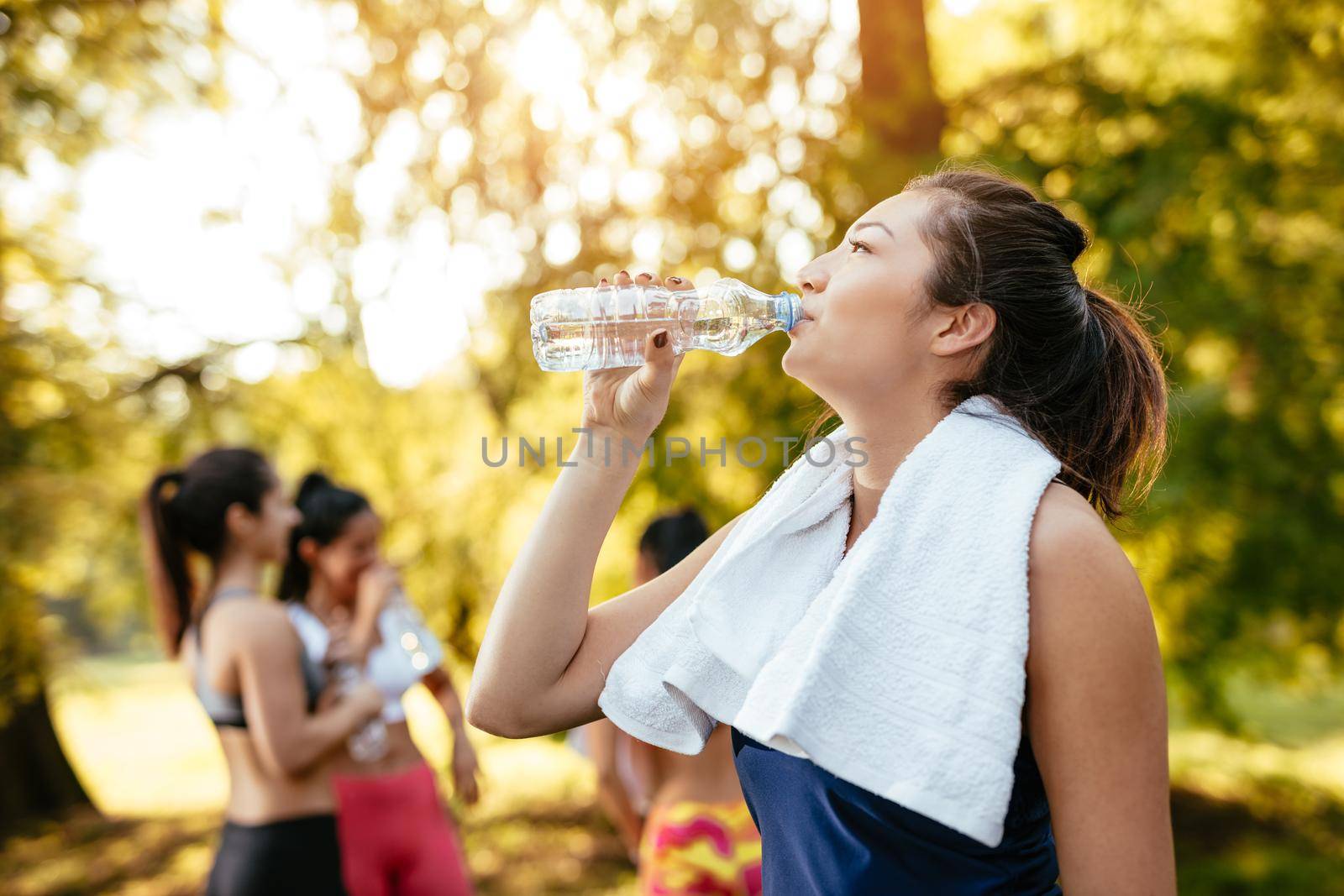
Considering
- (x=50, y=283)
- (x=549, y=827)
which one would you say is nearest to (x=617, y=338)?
(x=50, y=283)

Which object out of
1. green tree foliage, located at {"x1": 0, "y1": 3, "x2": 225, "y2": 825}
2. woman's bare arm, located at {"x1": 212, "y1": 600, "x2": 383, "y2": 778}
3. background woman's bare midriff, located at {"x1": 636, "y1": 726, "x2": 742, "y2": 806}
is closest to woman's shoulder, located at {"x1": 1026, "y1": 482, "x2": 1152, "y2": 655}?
background woman's bare midriff, located at {"x1": 636, "y1": 726, "x2": 742, "y2": 806}

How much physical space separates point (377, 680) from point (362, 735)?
0.25 metres

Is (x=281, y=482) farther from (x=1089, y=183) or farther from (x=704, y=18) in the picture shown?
(x=1089, y=183)

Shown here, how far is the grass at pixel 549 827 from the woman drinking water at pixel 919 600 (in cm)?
466

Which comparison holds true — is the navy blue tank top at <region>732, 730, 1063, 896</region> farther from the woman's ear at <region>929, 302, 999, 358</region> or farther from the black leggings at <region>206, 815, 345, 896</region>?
the black leggings at <region>206, 815, 345, 896</region>

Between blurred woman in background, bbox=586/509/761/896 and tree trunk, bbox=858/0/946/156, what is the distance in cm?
281

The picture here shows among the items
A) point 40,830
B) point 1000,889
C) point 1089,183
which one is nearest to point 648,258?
point 1089,183

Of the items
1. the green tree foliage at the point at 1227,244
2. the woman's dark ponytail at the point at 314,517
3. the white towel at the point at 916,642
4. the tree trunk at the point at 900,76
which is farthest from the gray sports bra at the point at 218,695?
the green tree foliage at the point at 1227,244

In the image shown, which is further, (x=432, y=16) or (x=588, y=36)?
(x=432, y=16)

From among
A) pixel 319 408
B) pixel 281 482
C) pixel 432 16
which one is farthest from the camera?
pixel 319 408

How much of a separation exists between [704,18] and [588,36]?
0.63 meters

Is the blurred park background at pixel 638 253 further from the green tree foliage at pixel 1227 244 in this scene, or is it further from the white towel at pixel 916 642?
the white towel at pixel 916 642

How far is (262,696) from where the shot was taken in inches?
117

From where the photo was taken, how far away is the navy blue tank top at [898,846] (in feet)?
4.26
